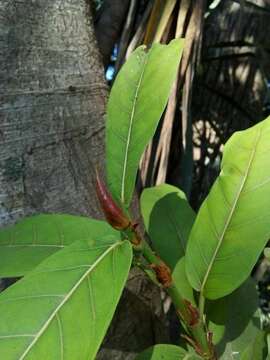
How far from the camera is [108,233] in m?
0.72

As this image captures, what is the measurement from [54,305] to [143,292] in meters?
0.36

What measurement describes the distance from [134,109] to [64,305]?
0.90 ft

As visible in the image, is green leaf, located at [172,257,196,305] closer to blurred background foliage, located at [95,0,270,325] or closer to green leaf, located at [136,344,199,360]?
green leaf, located at [136,344,199,360]

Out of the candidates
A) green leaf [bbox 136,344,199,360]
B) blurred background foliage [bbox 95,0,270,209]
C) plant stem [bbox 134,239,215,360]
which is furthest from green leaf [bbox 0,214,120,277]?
blurred background foliage [bbox 95,0,270,209]

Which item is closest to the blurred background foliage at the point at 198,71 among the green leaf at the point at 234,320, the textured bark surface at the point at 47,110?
the textured bark surface at the point at 47,110

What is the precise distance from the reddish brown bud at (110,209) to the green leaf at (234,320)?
0.79 feet

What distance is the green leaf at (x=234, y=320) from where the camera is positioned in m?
0.81

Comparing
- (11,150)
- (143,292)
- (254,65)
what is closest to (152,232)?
(143,292)

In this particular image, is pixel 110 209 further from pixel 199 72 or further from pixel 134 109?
pixel 199 72

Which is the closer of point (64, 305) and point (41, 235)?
point (64, 305)

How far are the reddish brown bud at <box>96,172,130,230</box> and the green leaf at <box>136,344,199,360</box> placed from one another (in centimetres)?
21

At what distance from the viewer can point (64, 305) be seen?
579mm

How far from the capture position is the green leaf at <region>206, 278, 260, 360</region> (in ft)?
2.64

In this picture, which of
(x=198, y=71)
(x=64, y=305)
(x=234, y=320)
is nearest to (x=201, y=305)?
(x=234, y=320)
